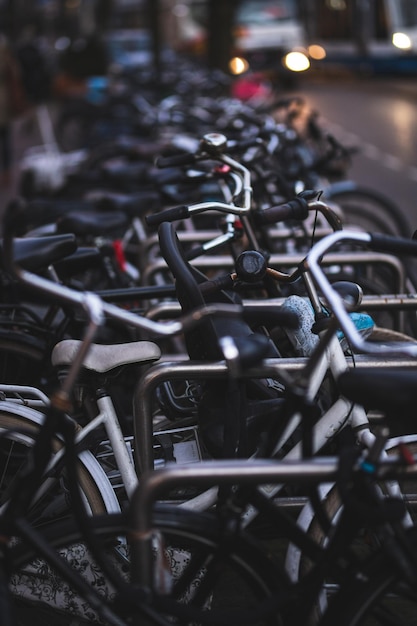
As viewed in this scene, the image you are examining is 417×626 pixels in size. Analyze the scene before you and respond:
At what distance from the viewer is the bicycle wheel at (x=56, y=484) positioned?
9.71 ft

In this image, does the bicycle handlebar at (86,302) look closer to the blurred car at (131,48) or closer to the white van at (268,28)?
the white van at (268,28)

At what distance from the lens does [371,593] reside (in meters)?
2.28

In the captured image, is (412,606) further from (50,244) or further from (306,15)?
(306,15)

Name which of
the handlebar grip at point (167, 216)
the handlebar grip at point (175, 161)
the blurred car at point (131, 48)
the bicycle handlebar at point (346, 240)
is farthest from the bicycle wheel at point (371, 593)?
the blurred car at point (131, 48)

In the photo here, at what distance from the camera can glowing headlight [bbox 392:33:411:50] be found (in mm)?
23359

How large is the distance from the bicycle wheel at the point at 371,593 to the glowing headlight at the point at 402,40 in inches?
883

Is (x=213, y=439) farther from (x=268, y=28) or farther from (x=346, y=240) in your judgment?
(x=268, y=28)

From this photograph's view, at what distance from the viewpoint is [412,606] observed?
265 centimetres

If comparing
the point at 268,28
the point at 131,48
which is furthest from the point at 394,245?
the point at 131,48

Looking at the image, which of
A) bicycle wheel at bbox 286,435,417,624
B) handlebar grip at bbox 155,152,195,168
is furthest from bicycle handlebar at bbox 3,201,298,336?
handlebar grip at bbox 155,152,195,168

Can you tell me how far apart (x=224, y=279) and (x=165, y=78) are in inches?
473

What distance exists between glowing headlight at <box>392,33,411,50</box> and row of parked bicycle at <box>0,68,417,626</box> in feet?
65.2

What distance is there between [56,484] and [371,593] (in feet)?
3.87

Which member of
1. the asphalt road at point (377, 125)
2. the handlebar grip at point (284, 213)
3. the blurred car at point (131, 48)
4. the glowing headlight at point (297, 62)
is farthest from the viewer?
the blurred car at point (131, 48)
